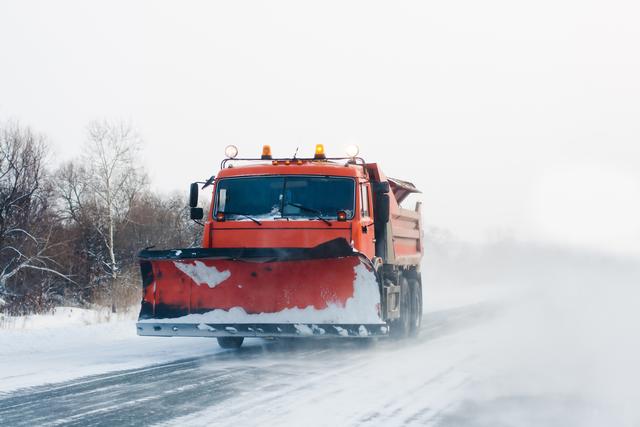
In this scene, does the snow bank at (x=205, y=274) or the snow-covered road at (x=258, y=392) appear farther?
the snow bank at (x=205, y=274)

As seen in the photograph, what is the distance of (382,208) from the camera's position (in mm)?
10656

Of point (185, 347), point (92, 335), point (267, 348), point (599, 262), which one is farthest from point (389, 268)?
point (599, 262)

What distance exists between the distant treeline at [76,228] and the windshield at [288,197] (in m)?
8.40

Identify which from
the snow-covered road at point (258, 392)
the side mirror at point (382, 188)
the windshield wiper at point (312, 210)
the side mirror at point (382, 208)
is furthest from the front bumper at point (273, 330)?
the side mirror at point (382, 188)

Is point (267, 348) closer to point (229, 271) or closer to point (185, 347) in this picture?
point (185, 347)

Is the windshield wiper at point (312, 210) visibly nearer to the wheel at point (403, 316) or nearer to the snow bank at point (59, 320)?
the wheel at point (403, 316)

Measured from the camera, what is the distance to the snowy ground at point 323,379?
574 centimetres

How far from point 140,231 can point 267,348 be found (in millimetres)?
24616

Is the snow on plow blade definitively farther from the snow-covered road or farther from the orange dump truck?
the snow-covered road

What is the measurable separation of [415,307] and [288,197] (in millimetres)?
4168

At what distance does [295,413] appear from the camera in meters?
5.76

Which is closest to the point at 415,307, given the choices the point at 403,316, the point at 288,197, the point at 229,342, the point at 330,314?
the point at 403,316

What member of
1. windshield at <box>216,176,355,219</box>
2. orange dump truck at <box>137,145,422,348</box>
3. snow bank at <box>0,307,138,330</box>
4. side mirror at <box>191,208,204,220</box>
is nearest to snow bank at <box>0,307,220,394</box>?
orange dump truck at <box>137,145,422,348</box>

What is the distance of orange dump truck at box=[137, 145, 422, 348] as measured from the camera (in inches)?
360
